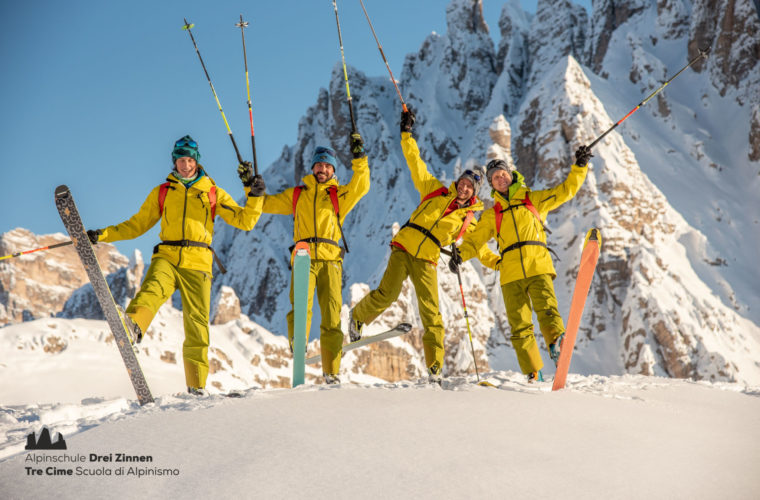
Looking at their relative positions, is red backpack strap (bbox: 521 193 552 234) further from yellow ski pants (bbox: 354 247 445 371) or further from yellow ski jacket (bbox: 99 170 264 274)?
yellow ski jacket (bbox: 99 170 264 274)

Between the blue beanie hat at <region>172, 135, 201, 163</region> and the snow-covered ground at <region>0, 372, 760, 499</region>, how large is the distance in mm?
2776

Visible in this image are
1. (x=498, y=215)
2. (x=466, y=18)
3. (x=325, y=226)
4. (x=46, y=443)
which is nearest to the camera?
(x=46, y=443)

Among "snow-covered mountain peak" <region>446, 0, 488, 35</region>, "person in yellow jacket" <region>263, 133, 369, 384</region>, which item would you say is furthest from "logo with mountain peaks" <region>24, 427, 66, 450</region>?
"snow-covered mountain peak" <region>446, 0, 488, 35</region>

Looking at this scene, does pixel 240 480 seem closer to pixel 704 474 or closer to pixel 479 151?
pixel 704 474

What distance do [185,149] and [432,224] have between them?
119 inches

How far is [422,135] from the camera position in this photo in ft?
286

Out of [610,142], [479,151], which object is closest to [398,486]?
[610,142]

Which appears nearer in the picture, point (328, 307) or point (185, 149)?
point (185, 149)

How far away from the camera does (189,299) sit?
565cm

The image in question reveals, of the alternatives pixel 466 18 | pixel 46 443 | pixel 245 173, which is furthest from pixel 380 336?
pixel 466 18

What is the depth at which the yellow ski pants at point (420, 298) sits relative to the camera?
6186 mm

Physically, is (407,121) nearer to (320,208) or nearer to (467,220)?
(467,220)

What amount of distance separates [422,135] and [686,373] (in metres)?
55.3

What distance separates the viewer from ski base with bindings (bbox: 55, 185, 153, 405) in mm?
4809
